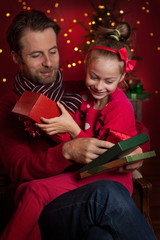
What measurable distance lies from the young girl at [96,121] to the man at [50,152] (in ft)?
0.21

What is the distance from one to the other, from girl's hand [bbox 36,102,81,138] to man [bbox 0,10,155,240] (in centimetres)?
7

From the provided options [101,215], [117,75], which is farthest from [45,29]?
[101,215]

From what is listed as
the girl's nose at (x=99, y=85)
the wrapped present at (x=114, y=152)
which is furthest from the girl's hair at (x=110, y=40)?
the wrapped present at (x=114, y=152)

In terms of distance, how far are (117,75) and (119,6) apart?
2788 mm

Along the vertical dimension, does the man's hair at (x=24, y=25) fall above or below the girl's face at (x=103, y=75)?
above

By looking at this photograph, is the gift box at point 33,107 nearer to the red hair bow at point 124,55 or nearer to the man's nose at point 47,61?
the man's nose at point 47,61

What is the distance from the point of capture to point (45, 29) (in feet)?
5.36

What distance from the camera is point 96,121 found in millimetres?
1621

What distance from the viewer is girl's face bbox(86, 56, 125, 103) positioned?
4.99 ft

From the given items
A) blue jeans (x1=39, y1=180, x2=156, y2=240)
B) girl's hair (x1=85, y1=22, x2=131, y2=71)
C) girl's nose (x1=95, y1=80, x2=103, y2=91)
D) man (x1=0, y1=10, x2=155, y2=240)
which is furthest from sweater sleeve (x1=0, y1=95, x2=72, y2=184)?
girl's hair (x1=85, y1=22, x2=131, y2=71)

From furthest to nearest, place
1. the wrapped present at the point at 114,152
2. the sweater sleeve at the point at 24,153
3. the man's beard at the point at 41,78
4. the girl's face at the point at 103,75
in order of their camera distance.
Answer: the man's beard at the point at 41,78, the girl's face at the point at 103,75, the sweater sleeve at the point at 24,153, the wrapped present at the point at 114,152

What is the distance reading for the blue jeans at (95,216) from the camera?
3.88ft

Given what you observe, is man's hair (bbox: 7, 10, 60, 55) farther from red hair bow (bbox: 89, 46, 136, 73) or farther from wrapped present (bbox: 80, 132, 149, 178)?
wrapped present (bbox: 80, 132, 149, 178)

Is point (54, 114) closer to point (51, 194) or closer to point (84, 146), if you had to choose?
point (84, 146)
